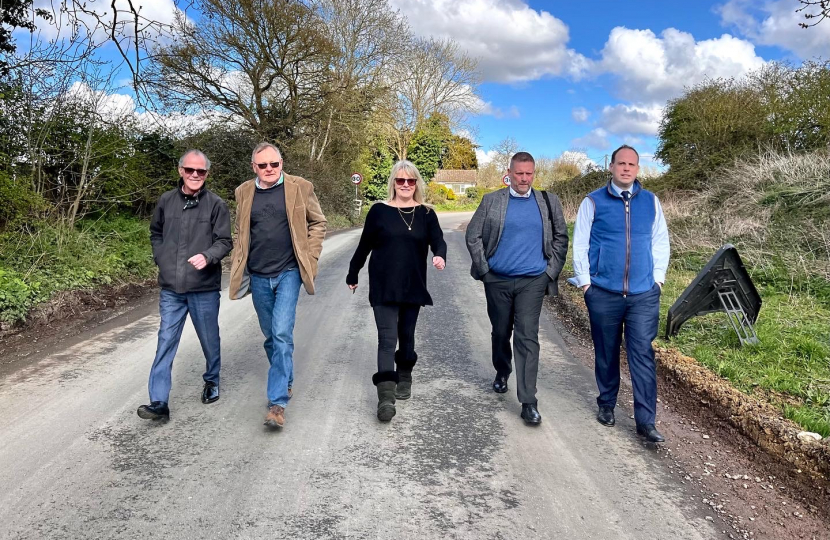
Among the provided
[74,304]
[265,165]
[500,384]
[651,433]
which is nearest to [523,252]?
[500,384]

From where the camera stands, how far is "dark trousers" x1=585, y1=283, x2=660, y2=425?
3887 millimetres

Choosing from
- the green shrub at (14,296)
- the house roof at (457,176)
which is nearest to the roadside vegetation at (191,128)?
the green shrub at (14,296)

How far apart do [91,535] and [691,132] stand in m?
18.7

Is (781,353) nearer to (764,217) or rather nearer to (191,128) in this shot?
(764,217)

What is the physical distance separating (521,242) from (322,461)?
6.74ft

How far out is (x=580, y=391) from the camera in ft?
16.0

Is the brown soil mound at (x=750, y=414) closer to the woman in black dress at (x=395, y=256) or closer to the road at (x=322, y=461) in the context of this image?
the road at (x=322, y=461)

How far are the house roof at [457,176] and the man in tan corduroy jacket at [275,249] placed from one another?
65169 millimetres

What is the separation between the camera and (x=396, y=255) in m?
4.20

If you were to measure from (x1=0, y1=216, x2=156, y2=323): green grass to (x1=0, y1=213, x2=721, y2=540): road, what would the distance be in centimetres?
203

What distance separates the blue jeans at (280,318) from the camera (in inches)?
159

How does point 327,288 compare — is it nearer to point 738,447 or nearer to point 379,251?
point 379,251

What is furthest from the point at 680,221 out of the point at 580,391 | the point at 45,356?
the point at 45,356

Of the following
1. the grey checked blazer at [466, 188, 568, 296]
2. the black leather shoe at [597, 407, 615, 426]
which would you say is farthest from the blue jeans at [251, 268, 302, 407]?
the black leather shoe at [597, 407, 615, 426]
